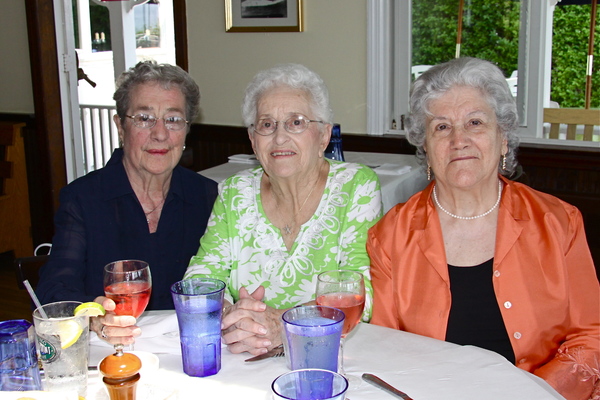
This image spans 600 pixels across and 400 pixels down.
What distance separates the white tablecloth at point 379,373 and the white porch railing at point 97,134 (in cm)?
655

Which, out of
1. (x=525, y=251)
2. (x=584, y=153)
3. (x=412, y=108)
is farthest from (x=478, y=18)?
(x=525, y=251)

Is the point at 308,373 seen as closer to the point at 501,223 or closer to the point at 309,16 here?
the point at 501,223

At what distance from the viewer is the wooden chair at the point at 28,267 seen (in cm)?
202

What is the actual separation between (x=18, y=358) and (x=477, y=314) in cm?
113

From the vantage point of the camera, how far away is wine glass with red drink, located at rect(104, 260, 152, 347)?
1.36 metres

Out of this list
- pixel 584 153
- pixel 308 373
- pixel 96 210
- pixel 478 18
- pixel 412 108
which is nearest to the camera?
pixel 308 373

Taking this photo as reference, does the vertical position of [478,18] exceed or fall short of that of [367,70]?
it exceeds it

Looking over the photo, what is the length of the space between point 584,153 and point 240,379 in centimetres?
310

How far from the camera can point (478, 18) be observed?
4.05 meters

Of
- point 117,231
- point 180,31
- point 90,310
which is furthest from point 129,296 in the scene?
point 180,31

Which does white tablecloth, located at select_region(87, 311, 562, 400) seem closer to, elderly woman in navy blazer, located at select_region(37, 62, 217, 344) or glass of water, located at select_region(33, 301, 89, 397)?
glass of water, located at select_region(33, 301, 89, 397)

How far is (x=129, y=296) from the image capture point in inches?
53.6

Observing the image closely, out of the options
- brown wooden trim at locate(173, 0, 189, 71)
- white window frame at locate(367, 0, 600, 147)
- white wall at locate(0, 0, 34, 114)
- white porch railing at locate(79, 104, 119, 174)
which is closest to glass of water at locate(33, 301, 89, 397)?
white window frame at locate(367, 0, 600, 147)

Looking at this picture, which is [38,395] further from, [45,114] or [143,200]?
[45,114]
